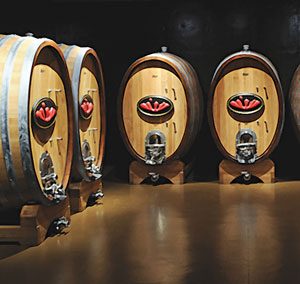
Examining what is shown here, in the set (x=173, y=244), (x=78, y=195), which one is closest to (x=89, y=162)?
(x=78, y=195)

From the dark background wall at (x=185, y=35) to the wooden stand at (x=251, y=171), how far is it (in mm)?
446

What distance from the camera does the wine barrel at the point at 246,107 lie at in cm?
568

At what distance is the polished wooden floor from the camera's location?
10.7 ft

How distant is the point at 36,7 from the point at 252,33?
235cm

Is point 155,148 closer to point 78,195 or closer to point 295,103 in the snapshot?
point 78,195

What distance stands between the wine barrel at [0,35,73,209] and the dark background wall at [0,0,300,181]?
6.61ft

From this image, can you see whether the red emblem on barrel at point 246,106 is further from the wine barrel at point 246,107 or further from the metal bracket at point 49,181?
the metal bracket at point 49,181

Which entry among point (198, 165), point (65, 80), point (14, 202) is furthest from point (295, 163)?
point (14, 202)

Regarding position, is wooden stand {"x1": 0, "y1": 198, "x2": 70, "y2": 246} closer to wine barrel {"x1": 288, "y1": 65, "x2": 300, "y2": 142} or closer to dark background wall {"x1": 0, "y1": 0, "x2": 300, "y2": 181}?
dark background wall {"x1": 0, "y1": 0, "x2": 300, "y2": 181}

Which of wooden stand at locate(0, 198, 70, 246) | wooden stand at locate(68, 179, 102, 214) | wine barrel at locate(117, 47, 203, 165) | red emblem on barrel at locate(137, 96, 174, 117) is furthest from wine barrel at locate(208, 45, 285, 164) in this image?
wooden stand at locate(0, 198, 70, 246)

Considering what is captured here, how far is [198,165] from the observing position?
22.1 ft

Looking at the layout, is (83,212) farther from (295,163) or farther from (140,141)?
(295,163)

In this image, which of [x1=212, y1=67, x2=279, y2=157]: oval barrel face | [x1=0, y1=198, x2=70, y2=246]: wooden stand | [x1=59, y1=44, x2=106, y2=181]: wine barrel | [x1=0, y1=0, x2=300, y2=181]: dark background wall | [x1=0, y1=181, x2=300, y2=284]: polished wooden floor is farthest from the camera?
[x1=0, y1=0, x2=300, y2=181]: dark background wall

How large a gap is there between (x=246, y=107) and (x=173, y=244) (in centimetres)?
229
